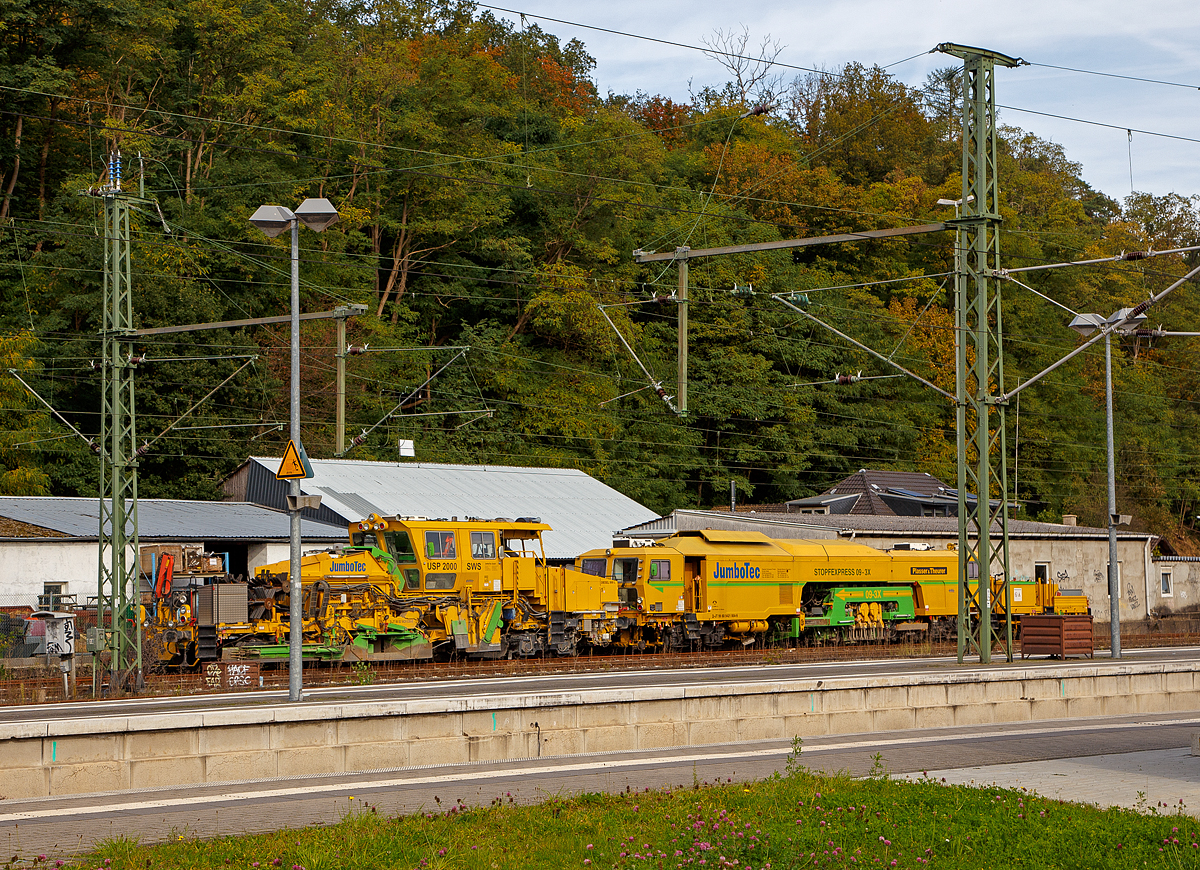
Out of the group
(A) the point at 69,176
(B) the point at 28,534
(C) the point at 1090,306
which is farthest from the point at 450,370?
(C) the point at 1090,306

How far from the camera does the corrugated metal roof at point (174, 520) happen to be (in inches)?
1529

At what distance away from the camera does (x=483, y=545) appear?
31.1 m

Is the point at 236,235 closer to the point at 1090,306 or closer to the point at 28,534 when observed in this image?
the point at 28,534

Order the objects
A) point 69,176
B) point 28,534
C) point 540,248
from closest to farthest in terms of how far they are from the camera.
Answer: point 28,534
point 69,176
point 540,248

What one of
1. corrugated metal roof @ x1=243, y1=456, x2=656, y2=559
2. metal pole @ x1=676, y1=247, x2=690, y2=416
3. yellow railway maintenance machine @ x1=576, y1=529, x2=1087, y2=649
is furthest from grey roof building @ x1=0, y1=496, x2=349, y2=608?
metal pole @ x1=676, y1=247, x2=690, y2=416

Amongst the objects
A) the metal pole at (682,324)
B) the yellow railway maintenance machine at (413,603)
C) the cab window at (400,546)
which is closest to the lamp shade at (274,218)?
the metal pole at (682,324)

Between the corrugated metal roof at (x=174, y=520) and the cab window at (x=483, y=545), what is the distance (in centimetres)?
1214

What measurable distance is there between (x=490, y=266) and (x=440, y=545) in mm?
45225

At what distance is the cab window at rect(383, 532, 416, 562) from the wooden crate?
1429 cm

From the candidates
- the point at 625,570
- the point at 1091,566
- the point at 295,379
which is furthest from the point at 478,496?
the point at 295,379

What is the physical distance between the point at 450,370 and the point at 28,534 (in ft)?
113

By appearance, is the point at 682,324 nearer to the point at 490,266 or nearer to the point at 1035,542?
the point at 1035,542

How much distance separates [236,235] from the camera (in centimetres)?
6281

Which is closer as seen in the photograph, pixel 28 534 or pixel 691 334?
pixel 28 534
